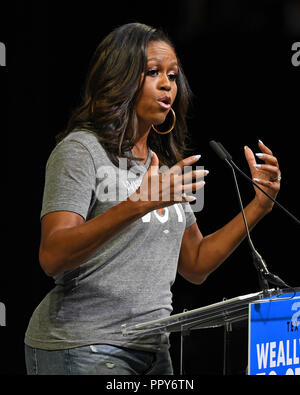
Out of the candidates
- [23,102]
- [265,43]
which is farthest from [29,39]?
[265,43]

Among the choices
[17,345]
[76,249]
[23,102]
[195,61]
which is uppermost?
[195,61]

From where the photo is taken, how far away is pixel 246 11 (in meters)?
2.80

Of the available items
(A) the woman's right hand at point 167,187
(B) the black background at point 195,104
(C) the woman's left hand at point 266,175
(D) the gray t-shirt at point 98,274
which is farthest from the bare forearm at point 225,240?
(B) the black background at point 195,104

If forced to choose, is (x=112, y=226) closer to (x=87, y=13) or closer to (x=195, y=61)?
(x=87, y=13)

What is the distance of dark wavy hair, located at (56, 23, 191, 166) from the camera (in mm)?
1704

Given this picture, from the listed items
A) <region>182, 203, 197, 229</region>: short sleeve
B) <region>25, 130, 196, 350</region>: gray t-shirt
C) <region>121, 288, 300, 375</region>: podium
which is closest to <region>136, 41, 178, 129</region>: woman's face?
<region>25, 130, 196, 350</region>: gray t-shirt

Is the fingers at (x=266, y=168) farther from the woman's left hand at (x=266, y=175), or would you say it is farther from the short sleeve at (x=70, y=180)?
→ the short sleeve at (x=70, y=180)

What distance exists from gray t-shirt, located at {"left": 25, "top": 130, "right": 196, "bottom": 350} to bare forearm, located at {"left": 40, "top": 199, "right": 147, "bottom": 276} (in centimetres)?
8

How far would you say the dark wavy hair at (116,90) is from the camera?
5.59 feet

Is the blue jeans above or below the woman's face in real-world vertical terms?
below

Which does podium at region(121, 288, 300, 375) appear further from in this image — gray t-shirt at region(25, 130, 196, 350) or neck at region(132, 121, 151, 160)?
neck at region(132, 121, 151, 160)

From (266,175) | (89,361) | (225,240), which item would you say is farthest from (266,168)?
(89,361)

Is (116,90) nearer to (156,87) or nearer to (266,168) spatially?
(156,87)

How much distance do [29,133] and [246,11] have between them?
1.03 metres
